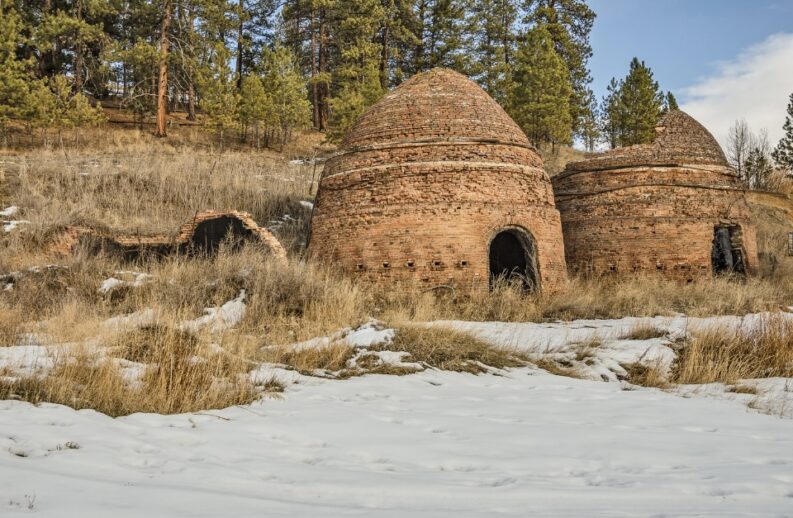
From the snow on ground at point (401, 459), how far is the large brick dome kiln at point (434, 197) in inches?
255

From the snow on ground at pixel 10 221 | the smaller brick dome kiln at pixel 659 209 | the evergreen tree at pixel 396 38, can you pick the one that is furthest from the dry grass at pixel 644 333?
the evergreen tree at pixel 396 38

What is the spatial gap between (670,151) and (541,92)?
17.3 m

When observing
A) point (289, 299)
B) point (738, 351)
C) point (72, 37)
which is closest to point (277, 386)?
point (289, 299)

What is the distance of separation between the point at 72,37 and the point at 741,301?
34953 millimetres

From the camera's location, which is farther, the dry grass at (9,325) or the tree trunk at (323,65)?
the tree trunk at (323,65)

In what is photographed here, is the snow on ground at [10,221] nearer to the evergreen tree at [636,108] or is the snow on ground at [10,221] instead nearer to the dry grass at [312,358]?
the dry grass at [312,358]

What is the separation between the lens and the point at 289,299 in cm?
914

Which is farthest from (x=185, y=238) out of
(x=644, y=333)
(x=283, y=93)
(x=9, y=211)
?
(x=283, y=93)

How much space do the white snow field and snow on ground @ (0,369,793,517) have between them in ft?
0.04

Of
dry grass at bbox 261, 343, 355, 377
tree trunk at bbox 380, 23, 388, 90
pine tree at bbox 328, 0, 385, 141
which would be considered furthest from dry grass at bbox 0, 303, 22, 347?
tree trunk at bbox 380, 23, 388, 90

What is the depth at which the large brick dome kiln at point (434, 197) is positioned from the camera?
36.4 feet

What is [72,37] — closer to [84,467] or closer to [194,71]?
[194,71]

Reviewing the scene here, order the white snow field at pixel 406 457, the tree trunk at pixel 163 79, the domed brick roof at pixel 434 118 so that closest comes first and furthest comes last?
the white snow field at pixel 406 457 < the domed brick roof at pixel 434 118 < the tree trunk at pixel 163 79

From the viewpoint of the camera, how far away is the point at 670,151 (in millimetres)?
14812
